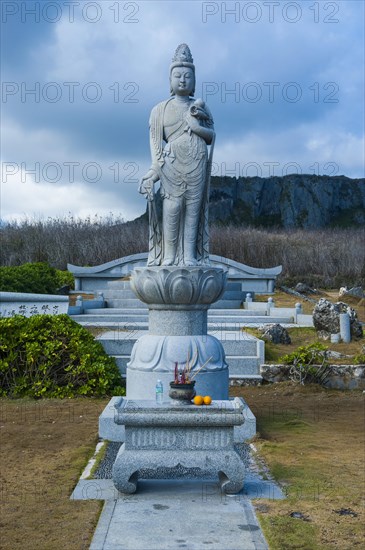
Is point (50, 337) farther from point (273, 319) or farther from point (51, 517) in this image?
point (273, 319)

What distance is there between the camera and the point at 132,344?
33.7 ft

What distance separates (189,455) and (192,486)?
0.43m

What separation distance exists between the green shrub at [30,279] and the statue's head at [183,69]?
33.0 feet

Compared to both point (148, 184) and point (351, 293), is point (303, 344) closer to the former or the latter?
point (148, 184)

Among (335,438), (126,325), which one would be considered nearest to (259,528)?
(335,438)

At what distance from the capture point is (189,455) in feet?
16.2

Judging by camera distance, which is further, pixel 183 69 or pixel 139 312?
pixel 139 312

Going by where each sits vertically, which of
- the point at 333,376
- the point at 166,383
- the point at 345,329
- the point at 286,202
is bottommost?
the point at 333,376

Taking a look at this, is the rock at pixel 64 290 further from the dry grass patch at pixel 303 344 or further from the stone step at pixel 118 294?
the dry grass patch at pixel 303 344

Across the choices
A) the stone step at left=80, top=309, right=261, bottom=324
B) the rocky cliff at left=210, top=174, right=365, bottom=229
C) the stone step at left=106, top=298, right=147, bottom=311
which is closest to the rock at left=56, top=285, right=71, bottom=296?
the stone step at left=106, top=298, right=147, bottom=311

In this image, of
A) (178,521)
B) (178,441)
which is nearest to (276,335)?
(178,441)

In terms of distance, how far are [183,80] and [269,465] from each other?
13.9 feet

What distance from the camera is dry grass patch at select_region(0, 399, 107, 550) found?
4.19m

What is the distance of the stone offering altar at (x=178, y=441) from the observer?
493cm
